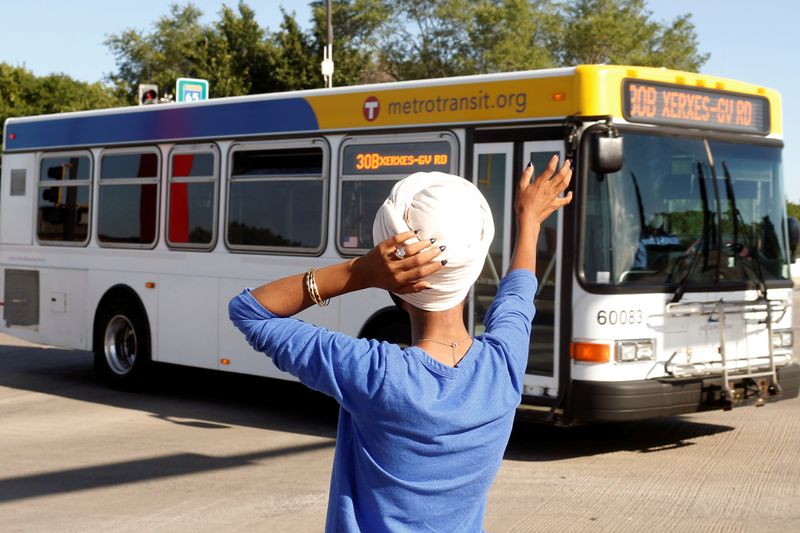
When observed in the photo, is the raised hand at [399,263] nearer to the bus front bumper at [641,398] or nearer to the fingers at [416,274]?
the fingers at [416,274]

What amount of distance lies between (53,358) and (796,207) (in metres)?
31.1

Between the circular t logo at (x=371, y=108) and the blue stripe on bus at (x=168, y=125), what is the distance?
0.66m

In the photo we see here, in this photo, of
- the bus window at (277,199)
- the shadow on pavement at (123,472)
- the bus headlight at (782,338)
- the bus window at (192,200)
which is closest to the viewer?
the shadow on pavement at (123,472)

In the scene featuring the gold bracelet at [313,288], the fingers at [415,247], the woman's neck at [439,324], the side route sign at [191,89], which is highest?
the side route sign at [191,89]

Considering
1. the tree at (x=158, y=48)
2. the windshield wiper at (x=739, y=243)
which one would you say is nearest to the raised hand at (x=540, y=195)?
the windshield wiper at (x=739, y=243)

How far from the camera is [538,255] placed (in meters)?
8.94

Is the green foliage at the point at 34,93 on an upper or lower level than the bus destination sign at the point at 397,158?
upper

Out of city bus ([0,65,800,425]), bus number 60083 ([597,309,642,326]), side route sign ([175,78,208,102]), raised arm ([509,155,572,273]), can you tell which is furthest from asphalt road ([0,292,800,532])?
side route sign ([175,78,208,102])

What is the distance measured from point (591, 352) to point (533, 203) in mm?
6098

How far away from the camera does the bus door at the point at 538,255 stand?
28.9ft

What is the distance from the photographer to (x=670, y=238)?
8938 millimetres

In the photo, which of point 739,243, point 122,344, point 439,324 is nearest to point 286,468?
point 739,243

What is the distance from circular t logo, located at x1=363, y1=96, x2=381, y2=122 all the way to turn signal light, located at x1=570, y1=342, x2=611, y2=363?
2833mm

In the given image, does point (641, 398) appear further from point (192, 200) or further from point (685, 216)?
point (192, 200)
